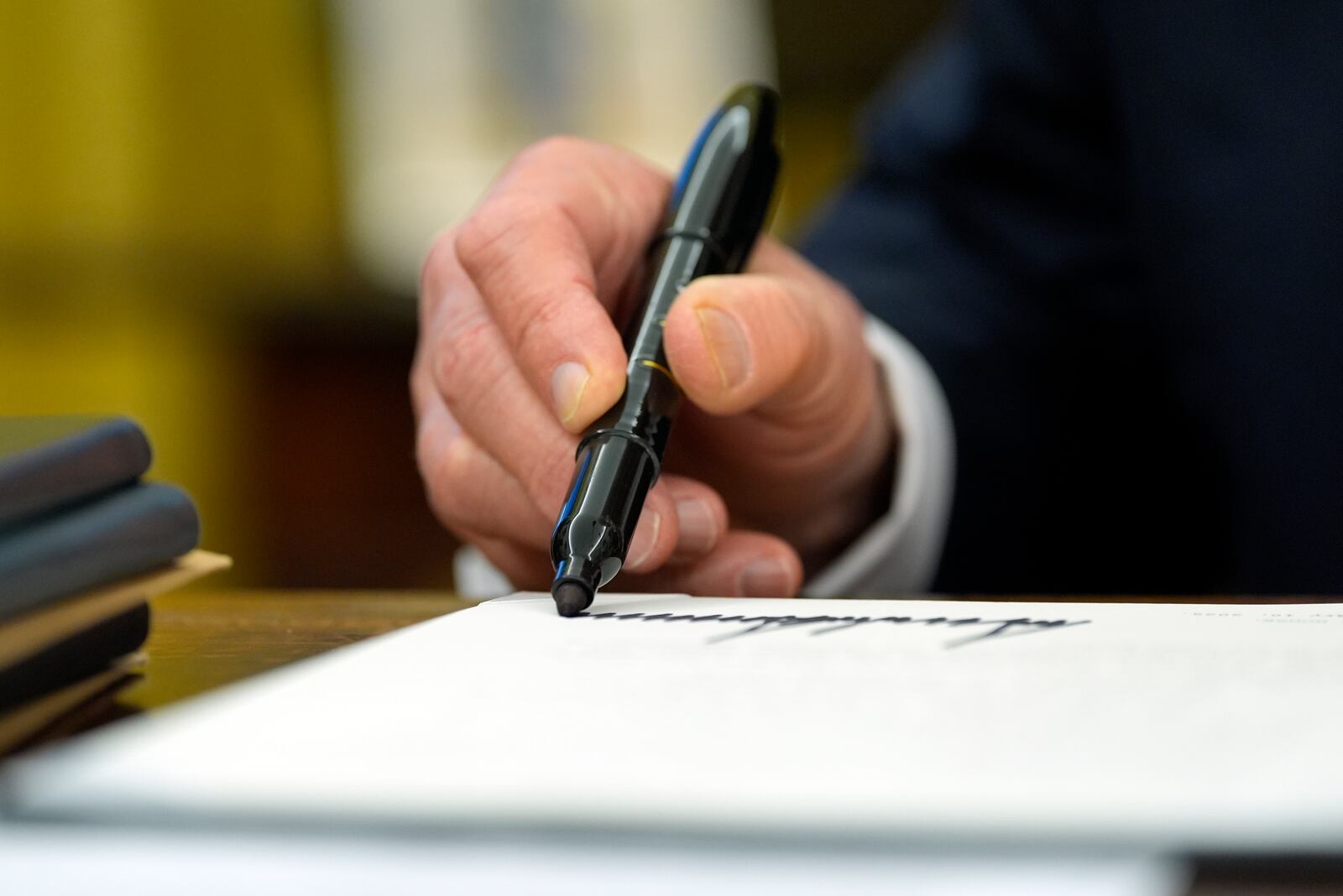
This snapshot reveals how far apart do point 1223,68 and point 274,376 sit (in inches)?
53.8

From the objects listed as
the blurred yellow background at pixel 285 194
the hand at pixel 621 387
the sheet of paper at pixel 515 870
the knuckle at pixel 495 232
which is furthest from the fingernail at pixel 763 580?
the blurred yellow background at pixel 285 194

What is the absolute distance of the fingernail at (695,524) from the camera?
13.7 inches

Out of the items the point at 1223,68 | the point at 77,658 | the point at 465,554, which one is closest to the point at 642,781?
the point at 77,658

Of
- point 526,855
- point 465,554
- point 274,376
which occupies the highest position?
point 526,855

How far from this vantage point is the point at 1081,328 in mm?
671

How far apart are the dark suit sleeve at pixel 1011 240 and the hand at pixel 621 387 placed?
0.14 metres

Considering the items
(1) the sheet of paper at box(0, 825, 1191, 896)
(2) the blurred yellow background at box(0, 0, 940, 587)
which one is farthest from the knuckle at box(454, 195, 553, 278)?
(2) the blurred yellow background at box(0, 0, 940, 587)

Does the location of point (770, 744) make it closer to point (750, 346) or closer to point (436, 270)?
point (750, 346)

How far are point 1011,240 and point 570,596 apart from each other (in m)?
0.48

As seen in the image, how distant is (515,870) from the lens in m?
0.12

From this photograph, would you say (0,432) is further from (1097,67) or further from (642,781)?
(1097,67)

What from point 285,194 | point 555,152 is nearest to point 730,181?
point 555,152

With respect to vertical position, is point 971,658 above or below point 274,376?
above
